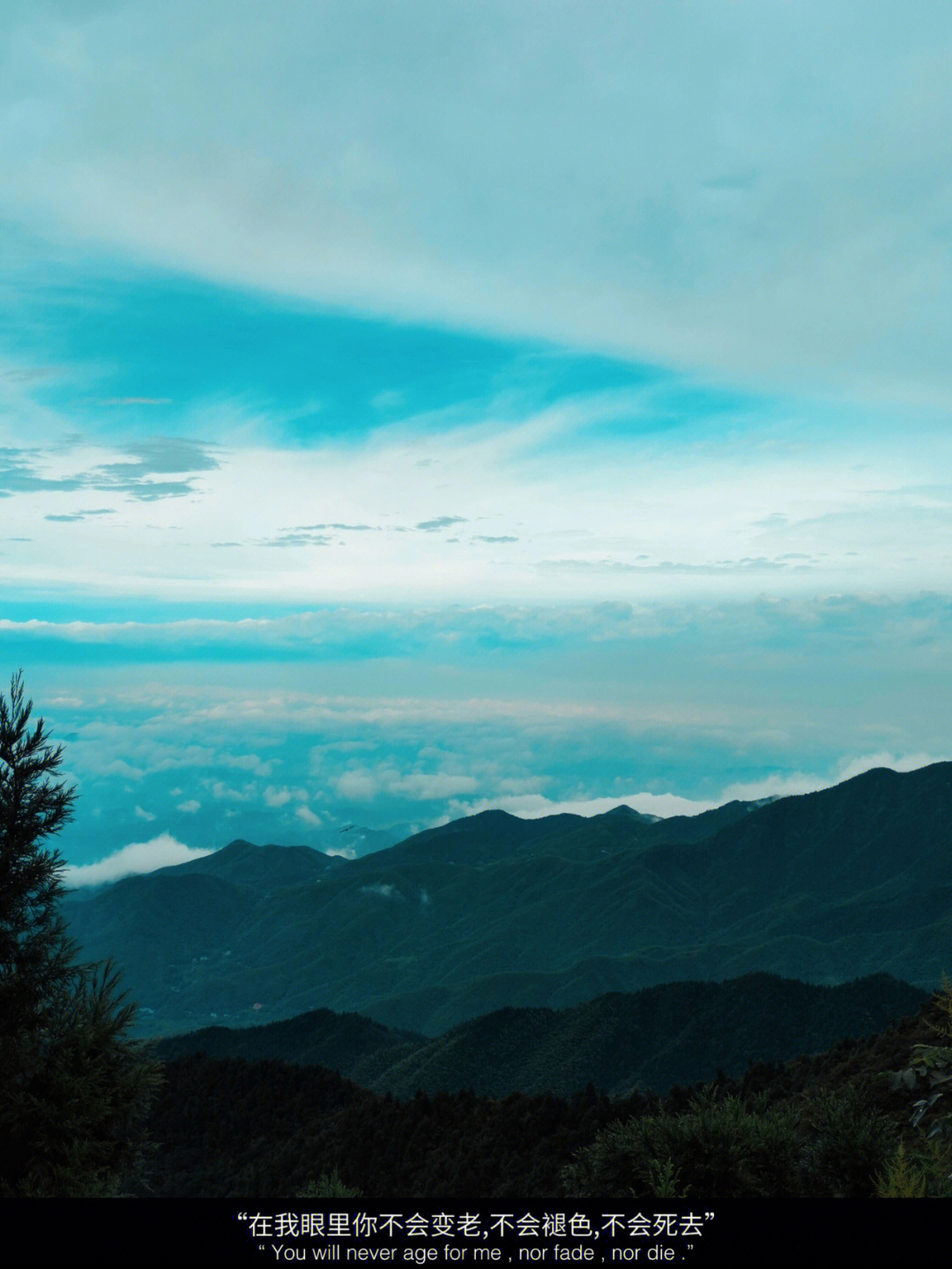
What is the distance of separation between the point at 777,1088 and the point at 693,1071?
49.1 meters

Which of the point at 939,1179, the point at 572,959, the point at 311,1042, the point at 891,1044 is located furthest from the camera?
the point at 572,959

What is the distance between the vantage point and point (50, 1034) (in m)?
13.8

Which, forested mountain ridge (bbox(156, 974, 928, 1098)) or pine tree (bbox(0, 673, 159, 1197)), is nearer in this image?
pine tree (bbox(0, 673, 159, 1197))

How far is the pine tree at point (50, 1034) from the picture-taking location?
42.3 feet

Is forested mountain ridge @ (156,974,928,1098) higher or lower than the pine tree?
lower

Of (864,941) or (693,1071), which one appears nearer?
(693,1071)

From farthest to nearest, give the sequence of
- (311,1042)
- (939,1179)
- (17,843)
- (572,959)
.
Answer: (572,959) < (311,1042) < (17,843) < (939,1179)

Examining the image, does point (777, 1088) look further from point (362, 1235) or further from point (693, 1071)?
point (693, 1071)

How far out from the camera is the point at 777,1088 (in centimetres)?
2895

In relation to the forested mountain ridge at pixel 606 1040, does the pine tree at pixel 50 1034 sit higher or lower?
higher

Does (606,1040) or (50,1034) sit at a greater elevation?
(50,1034)

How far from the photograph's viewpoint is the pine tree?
12906 mm

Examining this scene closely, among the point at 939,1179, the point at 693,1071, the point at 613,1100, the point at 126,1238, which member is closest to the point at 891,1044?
the point at 613,1100

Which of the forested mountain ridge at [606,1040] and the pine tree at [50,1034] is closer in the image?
the pine tree at [50,1034]
